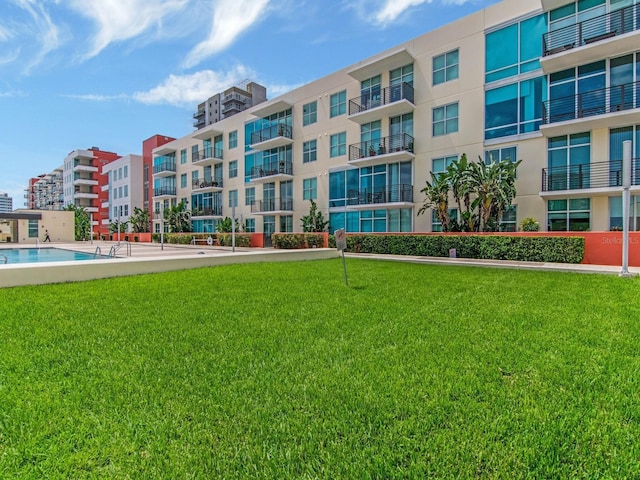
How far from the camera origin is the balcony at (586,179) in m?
15.3

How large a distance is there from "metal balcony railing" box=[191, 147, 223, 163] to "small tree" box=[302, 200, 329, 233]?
1602cm

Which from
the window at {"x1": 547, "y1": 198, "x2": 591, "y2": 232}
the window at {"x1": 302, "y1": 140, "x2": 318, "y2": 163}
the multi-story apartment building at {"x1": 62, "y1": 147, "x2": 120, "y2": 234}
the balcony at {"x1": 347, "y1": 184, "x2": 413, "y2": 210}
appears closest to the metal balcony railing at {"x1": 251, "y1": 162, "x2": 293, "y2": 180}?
the window at {"x1": 302, "y1": 140, "x2": 318, "y2": 163}

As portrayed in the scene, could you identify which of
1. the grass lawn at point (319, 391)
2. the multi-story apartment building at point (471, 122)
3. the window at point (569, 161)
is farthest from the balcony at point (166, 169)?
the window at point (569, 161)

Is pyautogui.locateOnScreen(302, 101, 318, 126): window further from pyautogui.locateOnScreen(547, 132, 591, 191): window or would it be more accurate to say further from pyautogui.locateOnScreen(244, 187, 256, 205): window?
pyautogui.locateOnScreen(547, 132, 591, 191): window

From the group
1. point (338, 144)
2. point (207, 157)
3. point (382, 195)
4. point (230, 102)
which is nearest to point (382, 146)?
point (382, 195)

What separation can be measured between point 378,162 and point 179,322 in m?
20.6

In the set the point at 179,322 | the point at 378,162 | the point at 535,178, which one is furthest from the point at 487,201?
the point at 179,322

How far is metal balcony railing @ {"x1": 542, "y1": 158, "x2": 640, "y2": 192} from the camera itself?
15391 mm

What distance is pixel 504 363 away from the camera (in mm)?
3977

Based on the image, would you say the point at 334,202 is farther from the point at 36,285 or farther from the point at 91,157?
the point at 91,157

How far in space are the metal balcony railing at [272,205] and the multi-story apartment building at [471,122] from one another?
0.11 meters

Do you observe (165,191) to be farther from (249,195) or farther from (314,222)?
(314,222)

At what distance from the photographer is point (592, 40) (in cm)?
1593

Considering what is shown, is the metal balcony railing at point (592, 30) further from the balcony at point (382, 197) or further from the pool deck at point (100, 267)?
the pool deck at point (100, 267)
